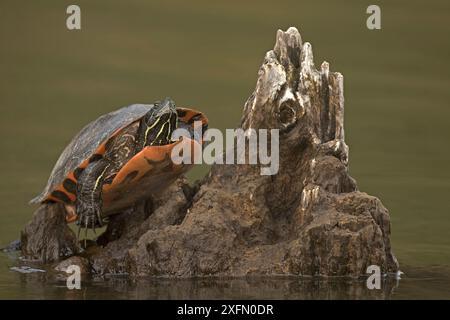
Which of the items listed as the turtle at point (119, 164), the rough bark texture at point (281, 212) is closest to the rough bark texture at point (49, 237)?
the turtle at point (119, 164)

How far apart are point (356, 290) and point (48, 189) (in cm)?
235

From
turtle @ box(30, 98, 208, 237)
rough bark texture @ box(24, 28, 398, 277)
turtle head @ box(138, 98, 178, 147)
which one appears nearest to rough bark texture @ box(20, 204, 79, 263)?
turtle @ box(30, 98, 208, 237)

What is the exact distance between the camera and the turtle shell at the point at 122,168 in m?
6.68

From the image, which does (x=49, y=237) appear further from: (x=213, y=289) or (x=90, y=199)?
(x=213, y=289)

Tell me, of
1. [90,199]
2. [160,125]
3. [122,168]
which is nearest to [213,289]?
[122,168]

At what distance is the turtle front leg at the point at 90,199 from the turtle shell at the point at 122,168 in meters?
0.07

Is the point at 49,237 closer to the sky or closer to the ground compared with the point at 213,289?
closer to the sky

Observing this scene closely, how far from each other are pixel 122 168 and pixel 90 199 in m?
0.31

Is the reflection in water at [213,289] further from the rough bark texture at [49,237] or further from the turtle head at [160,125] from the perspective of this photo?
the turtle head at [160,125]

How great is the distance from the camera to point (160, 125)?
6.98 metres

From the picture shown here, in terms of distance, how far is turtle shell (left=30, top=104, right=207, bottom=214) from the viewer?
21.9ft
